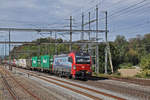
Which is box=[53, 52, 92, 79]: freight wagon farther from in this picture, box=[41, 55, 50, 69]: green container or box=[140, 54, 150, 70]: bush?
box=[140, 54, 150, 70]: bush

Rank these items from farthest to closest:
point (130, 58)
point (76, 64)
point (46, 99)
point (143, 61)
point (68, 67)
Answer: point (130, 58) < point (143, 61) < point (68, 67) < point (76, 64) < point (46, 99)

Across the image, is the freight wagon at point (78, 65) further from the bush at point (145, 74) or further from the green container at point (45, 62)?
the green container at point (45, 62)

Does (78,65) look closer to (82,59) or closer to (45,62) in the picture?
(82,59)

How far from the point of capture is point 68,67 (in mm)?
25922

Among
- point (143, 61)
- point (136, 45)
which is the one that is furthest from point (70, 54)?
point (136, 45)

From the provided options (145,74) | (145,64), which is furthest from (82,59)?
(145,64)

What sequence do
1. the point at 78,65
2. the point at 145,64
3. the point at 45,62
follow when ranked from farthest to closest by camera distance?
1. the point at 45,62
2. the point at 145,64
3. the point at 78,65

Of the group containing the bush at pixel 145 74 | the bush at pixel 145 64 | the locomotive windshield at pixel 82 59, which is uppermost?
the locomotive windshield at pixel 82 59

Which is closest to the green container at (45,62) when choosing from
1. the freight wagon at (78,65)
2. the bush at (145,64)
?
the freight wagon at (78,65)

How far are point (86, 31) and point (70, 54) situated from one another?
34.8 ft

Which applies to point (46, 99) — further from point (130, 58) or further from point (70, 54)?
point (130, 58)

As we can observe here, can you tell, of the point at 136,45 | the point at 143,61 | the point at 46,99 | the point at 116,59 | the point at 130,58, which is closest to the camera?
the point at 46,99

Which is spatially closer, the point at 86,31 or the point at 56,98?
the point at 56,98

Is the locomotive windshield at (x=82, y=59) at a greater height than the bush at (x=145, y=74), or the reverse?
the locomotive windshield at (x=82, y=59)
